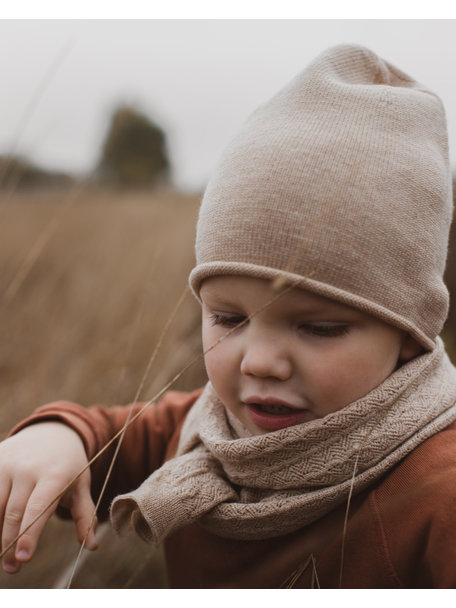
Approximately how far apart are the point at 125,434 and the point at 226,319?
68cm

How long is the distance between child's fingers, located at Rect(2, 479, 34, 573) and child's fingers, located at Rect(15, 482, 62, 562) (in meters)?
0.02

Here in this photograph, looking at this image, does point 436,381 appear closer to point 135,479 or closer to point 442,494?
point 442,494

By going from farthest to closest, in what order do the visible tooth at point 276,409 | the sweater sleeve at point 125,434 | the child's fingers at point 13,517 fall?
the sweater sleeve at point 125,434 < the visible tooth at point 276,409 < the child's fingers at point 13,517

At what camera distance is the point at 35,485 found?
121 cm

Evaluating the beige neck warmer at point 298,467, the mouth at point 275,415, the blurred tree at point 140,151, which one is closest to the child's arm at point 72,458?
the beige neck warmer at point 298,467

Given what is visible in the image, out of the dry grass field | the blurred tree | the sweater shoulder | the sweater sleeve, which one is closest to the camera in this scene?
the sweater shoulder

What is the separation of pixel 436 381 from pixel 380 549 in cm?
42

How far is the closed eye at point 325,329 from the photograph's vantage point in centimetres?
116

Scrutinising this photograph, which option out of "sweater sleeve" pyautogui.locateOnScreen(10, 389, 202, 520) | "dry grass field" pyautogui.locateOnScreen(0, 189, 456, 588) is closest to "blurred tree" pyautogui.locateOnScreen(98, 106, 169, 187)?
"dry grass field" pyautogui.locateOnScreen(0, 189, 456, 588)

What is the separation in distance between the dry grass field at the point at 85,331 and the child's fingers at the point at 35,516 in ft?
0.95

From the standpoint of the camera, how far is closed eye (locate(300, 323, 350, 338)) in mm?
1157

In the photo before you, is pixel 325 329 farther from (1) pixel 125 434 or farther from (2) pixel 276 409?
(1) pixel 125 434

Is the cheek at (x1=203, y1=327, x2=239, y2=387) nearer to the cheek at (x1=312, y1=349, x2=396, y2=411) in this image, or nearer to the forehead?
the forehead

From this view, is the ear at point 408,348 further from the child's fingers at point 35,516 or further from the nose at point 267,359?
the child's fingers at point 35,516
